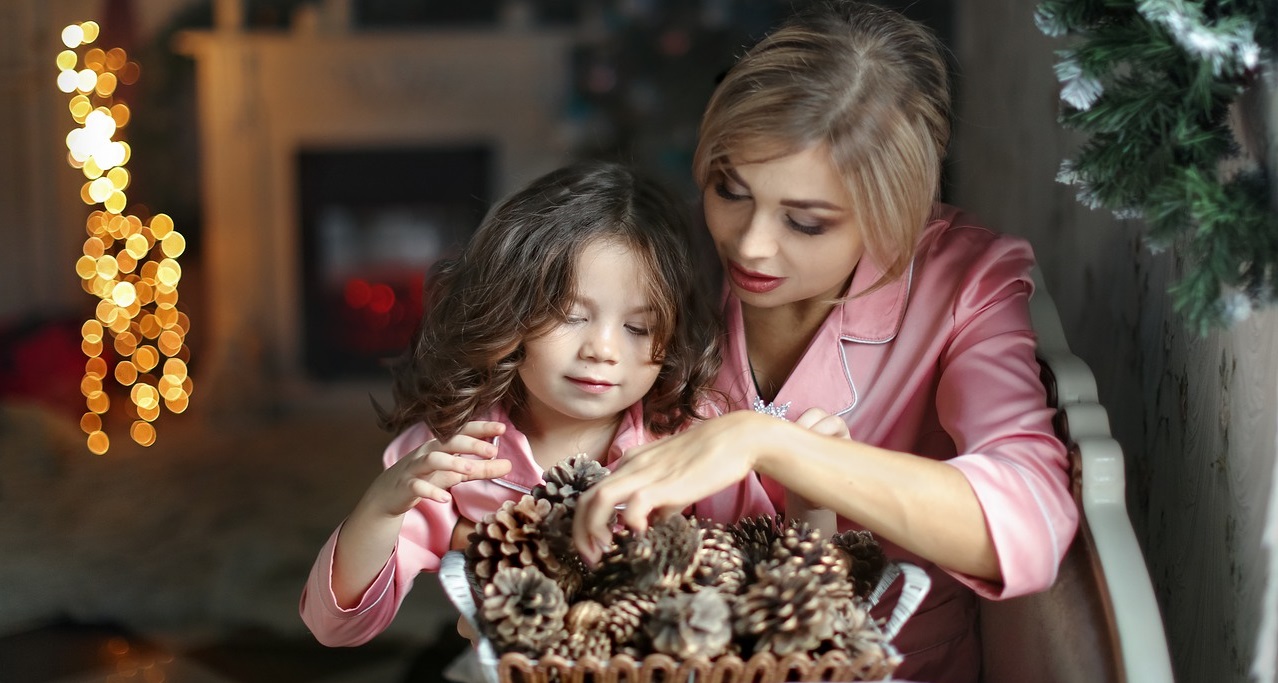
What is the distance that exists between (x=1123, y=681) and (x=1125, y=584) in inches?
3.1

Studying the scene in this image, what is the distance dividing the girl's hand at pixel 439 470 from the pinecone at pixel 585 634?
157 millimetres

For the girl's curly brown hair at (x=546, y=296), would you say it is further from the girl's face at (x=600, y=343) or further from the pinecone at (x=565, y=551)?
the pinecone at (x=565, y=551)

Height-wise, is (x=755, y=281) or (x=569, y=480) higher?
(x=755, y=281)

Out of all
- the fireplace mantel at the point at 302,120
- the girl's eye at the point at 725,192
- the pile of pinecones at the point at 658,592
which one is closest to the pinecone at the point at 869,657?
the pile of pinecones at the point at 658,592

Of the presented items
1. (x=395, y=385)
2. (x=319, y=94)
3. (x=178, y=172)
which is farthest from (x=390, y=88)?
(x=395, y=385)

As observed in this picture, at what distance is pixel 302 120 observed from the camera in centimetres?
502

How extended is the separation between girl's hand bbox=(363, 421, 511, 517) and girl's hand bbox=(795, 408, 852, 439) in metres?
0.27

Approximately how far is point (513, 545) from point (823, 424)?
0.30 meters

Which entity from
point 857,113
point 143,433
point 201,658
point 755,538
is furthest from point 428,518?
point 143,433

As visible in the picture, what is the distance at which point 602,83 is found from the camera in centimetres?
465

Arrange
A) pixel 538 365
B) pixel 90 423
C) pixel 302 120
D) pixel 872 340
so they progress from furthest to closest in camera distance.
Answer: pixel 302 120, pixel 90 423, pixel 872 340, pixel 538 365

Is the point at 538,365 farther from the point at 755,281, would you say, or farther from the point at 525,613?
the point at 525,613

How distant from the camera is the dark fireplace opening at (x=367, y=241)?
504 centimetres

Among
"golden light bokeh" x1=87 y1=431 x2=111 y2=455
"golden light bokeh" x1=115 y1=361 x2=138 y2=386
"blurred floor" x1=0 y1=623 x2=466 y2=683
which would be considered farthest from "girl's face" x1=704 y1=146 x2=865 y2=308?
"golden light bokeh" x1=115 y1=361 x2=138 y2=386
